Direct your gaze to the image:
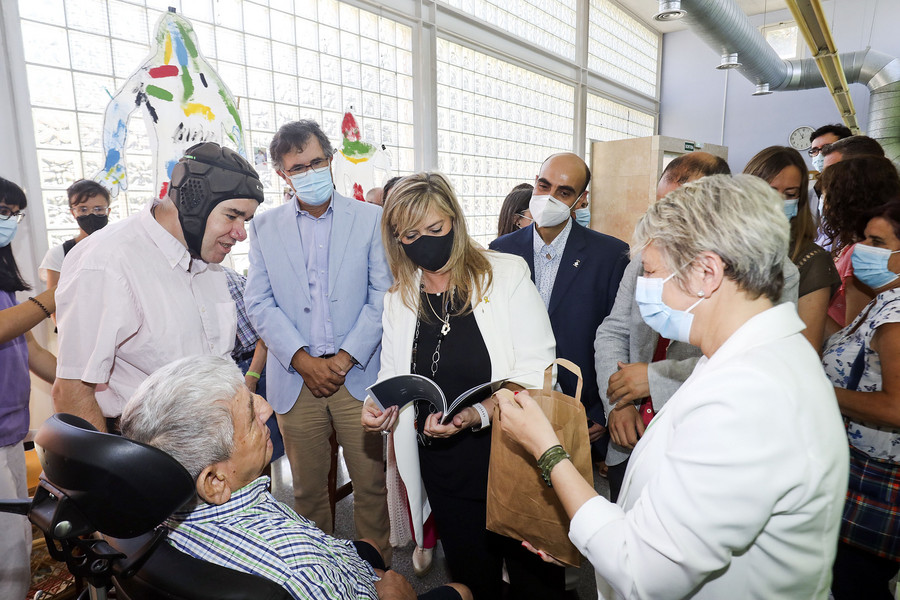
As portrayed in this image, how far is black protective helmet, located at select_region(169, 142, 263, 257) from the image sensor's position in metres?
1.59

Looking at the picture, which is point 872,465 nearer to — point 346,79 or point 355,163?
point 355,163

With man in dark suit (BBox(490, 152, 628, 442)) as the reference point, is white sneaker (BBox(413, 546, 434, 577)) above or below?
below

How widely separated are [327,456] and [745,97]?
11.8 meters

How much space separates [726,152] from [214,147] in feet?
36.9

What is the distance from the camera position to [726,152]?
1039 cm

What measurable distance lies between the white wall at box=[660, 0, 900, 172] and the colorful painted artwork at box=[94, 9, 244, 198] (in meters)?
10.6

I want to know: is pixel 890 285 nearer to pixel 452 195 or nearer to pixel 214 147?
pixel 452 195

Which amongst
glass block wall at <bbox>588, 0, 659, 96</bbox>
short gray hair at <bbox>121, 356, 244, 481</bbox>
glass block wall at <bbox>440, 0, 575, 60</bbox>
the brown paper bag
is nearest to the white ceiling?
glass block wall at <bbox>588, 0, 659, 96</bbox>

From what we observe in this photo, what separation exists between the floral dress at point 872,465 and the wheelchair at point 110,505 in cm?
183

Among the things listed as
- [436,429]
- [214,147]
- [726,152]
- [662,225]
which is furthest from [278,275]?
[726,152]

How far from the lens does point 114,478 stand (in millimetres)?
702

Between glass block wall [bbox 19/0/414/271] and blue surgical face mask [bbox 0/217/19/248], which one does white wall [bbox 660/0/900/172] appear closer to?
glass block wall [bbox 19/0/414/271]

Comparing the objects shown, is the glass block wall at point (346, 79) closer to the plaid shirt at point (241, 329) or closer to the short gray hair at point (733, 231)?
the plaid shirt at point (241, 329)

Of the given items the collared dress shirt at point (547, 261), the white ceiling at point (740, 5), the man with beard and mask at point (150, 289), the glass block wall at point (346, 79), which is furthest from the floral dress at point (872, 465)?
the white ceiling at point (740, 5)
